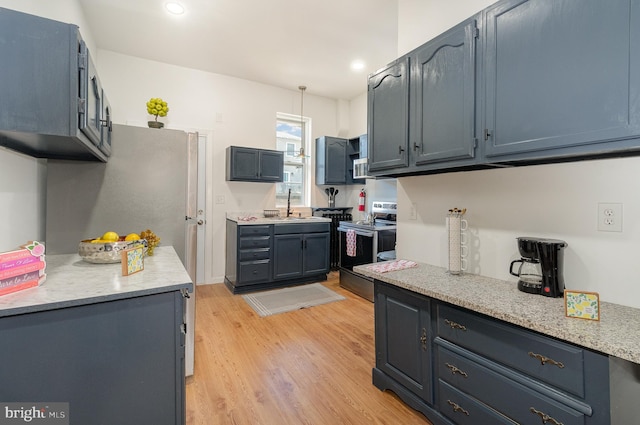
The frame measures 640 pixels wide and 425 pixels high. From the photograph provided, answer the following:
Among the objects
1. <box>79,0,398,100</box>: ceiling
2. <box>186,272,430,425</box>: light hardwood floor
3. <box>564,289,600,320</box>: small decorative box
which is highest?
<box>79,0,398,100</box>: ceiling

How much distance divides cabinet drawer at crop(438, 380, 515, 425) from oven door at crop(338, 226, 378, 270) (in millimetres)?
2096

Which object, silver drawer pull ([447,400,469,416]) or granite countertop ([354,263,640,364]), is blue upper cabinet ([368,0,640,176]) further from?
silver drawer pull ([447,400,469,416])

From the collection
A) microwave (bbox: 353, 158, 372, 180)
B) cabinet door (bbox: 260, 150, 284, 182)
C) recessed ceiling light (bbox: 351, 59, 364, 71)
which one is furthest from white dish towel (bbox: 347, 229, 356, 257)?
recessed ceiling light (bbox: 351, 59, 364, 71)

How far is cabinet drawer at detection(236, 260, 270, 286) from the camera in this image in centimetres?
384

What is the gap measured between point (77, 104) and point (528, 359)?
85.1 inches

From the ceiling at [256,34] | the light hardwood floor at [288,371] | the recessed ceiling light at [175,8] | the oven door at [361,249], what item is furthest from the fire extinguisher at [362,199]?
the recessed ceiling light at [175,8]

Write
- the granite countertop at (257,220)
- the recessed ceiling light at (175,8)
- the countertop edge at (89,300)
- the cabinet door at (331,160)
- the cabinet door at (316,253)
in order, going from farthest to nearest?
the cabinet door at (331,160) < the cabinet door at (316,253) < the granite countertop at (257,220) < the recessed ceiling light at (175,8) < the countertop edge at (89,300)

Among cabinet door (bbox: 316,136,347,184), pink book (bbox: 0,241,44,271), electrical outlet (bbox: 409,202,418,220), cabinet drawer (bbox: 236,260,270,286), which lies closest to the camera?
pink book (bbox: 0,241,44,271)

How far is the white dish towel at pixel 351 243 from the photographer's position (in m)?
4.03

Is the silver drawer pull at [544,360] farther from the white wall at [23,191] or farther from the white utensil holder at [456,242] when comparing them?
the white wall at [23,191]

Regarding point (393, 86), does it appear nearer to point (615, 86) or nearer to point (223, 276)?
point (615, 86)

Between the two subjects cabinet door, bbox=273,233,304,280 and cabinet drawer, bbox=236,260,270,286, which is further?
cabinet door, bbox=273,233,304,280

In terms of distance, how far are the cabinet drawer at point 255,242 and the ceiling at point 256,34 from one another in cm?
236

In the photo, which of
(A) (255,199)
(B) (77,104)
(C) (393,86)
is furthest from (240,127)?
(B) (77,104)
